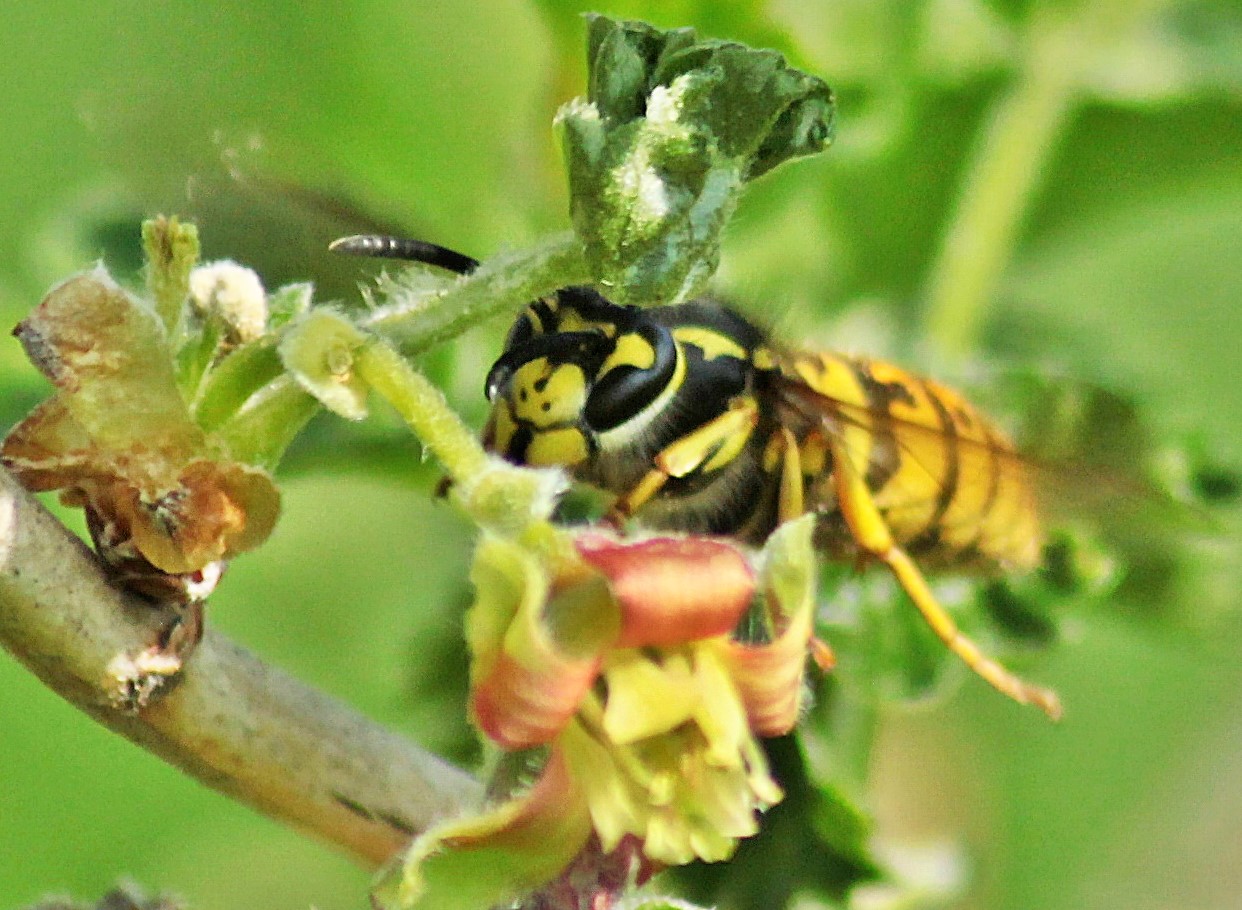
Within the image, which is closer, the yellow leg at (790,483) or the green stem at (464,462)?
the green stem at (464,462)

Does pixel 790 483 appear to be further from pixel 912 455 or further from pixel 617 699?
pixel 617 699

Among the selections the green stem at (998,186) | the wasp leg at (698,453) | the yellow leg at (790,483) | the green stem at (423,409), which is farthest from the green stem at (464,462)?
the green stem at (998,186)

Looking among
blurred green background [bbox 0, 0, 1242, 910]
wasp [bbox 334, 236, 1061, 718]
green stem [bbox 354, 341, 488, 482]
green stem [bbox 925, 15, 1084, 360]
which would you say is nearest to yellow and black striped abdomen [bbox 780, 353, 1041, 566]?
wasp [bbox 334, 236, 1061, 718]

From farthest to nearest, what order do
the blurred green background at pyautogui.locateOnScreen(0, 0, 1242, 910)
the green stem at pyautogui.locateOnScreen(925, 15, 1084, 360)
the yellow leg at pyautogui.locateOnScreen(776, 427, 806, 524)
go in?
the green stem at pyautogui.locateOnScreen(925, 15, 1084, 360) < the blurred green background at pyautogui.locateOnScreen(0, 0, 1242, 910) < the yellow leg at pyautogui.locateOnScreen(776, 427, 806, 524)

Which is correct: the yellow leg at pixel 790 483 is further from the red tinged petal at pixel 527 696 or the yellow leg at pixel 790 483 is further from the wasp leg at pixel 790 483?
the red tinged petal at pixel 527 696

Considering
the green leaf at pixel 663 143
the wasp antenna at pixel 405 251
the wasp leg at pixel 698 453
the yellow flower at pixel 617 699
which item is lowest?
the wasp leg at pixel 698 453

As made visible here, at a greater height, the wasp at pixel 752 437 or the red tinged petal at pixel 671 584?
the red tinged petal at pixel 671 584

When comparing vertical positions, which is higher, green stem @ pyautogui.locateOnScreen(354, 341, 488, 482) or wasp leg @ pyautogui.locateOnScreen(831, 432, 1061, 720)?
green stem @ pyautogui.locateOnScreen(354, 341, 488, 482)

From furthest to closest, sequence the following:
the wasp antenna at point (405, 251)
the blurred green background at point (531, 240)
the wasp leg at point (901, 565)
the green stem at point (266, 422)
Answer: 1. the blurred green background at point (531, 240)
2. the wasp leg at point (901, 565)
3. the wasp antenna at point (405, 251)
4. the green stem at point (266, 422)

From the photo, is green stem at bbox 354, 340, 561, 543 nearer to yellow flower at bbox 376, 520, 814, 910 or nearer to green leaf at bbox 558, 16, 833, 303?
yellow flower at bbox 376, 520, 814, 910
